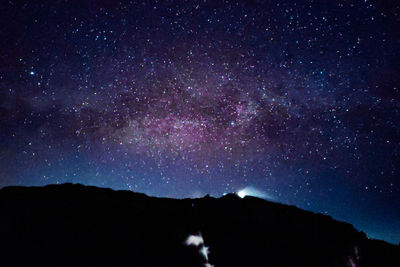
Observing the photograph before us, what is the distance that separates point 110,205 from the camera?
560cm

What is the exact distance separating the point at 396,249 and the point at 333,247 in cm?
429

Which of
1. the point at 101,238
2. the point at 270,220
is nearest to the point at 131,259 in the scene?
the point at 101,238

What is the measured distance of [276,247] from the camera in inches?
277

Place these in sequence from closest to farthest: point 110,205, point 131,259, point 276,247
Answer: point 131,259, point 110,205, point 276,247

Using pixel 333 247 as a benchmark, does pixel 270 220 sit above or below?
above

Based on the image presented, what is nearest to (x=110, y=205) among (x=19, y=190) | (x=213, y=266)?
(x=19, y=190)

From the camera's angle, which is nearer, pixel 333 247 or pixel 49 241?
pixel 49 241

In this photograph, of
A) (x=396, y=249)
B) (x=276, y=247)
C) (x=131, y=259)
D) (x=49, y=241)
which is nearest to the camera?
(x=49, y=241)

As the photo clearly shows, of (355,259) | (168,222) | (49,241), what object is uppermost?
(168,222)

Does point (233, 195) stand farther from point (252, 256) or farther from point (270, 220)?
point (252, 256)

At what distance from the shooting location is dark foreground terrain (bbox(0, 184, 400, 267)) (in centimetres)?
464

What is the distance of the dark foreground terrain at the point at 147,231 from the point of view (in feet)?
15.2

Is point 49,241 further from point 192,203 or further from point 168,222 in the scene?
point 192,203

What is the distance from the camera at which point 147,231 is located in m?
5.51
